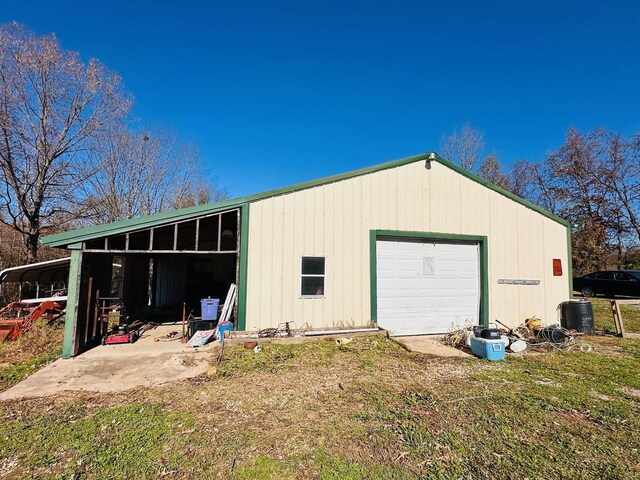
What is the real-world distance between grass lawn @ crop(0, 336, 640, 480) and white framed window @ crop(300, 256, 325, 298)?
2.23m

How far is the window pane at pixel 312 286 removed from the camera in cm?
765

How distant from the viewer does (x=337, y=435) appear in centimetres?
341

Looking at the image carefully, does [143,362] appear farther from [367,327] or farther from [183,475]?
[367,327]

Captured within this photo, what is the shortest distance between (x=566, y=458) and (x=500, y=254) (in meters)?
7.18

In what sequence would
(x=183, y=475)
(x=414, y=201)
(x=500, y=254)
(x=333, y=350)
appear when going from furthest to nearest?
1. (x=500, y=254)
2. (x=414, y=201)
3. (x=333, y=350)
4. (x=183, y=475)

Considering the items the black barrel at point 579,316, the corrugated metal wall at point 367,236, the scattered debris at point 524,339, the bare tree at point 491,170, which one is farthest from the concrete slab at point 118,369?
the bare tree at point 491,170

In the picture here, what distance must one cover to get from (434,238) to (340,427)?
250 inches

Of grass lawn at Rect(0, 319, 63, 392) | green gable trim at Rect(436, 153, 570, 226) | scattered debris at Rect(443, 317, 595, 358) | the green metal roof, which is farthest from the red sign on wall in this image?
grass lawn at Rect(0, 319, 63, 392)

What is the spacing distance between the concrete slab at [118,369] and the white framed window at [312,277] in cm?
227

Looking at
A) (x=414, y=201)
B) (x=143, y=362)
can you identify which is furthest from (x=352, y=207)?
(x=143, y=362)

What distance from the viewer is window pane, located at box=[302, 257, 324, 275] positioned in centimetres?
767

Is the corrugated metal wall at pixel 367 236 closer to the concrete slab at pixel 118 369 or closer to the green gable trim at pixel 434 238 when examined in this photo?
the green gable trim at pixel 434 238

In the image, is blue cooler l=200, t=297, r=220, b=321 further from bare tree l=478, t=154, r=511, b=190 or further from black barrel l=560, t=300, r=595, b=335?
bare tree l=478, t=154, r=511, b=190

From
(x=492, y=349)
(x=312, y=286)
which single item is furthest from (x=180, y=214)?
(x=492, y=349)
